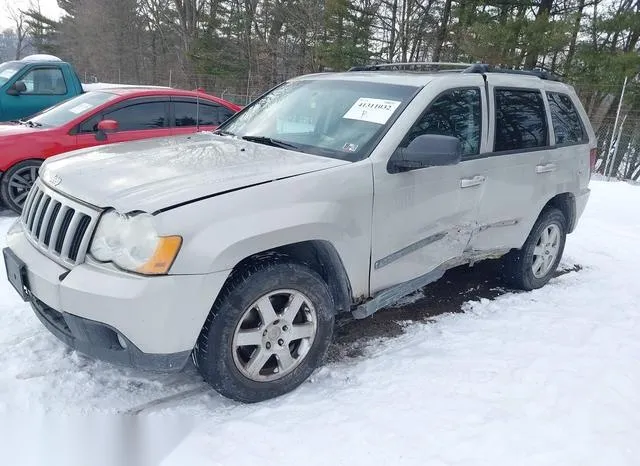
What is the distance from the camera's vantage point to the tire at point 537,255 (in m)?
4.50

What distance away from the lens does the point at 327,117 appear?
3.51 metres

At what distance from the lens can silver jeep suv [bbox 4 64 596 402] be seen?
2379 millimetres

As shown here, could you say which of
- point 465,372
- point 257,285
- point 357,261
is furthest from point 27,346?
point 465,372

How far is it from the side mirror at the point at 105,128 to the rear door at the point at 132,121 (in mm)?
104

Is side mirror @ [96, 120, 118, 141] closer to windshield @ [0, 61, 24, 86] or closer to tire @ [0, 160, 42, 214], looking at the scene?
tire @ [0, 160, 42, 214]

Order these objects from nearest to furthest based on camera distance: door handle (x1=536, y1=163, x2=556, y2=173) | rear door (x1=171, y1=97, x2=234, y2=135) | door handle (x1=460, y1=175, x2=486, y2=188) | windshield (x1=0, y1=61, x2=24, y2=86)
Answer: door handle (x1=460, y1=175, x2=486, y2=188)
door handle (x1=536, y1=163, x2=556, y2=173)
rear door (x1=171, y1=97, x2=234, y2=135)
windshield (x1=0, y1=61, x2=24, y2=86)

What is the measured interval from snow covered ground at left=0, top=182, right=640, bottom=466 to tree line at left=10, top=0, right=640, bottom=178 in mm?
11793

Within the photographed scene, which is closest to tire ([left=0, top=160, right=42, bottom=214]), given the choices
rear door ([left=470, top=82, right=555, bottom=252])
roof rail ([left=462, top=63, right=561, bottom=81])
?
roof rail ([left=462, top=63, right=561, bottom=81])

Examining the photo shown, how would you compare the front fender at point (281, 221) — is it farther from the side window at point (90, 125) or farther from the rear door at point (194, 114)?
the side window at point (90, 125)

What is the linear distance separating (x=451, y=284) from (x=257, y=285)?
2616 mm

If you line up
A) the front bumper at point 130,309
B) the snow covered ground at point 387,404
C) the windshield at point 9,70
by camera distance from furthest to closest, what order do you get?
the windshield at point 9,70, the snow covered ground at point 387,404, the front bumper at point 130,309

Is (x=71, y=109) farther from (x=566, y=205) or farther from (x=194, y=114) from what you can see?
(x=566, y=205)

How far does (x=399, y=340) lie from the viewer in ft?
11.8

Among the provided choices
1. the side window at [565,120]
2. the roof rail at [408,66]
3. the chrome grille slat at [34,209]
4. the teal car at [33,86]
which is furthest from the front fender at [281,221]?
the teal car at [33,86]
